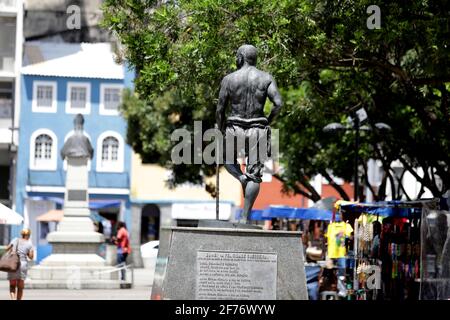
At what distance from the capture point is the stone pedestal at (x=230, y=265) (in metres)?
14.1

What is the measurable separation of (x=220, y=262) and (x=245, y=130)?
169 centimetres

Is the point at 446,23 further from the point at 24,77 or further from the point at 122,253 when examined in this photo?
the point at 24,77

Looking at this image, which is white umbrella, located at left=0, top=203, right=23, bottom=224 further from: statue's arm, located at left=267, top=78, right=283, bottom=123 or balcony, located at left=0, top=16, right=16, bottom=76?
balcony, located at left=0, top=16, right=16, bottom=76

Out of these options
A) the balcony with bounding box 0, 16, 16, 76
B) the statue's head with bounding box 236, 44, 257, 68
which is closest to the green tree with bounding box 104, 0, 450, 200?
the statue's head with bounding box 236, 44, 257, 68

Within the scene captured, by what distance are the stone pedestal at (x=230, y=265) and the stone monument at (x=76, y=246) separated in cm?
1606

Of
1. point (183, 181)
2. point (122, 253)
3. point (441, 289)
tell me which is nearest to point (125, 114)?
point (183, 181)

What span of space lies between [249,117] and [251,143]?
0.33 metres

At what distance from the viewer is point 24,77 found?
57.5m

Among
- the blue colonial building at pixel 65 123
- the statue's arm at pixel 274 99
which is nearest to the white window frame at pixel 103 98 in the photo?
the blue colonial building at pixel 65 123

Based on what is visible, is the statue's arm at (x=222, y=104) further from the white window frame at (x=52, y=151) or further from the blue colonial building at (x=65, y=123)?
the white window frame at (x=52, y=151)

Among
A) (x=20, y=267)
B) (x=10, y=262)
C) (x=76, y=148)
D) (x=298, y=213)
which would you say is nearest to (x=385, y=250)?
(x=20, y=267)

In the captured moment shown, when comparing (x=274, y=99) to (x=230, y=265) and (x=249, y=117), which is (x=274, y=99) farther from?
(x=230, y=265)

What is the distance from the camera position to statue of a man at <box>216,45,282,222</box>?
14.7 m

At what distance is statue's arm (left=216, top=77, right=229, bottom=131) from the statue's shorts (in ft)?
1.01
